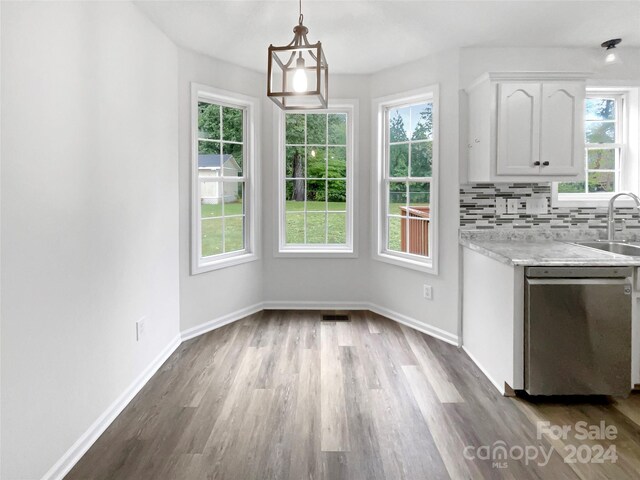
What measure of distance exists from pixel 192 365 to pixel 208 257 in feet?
3.69

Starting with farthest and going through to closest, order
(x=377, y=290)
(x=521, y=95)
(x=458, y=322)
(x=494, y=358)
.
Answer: (x=377, y=290) < (x=458, y=322) < (x=521, y=95) < (x=494, y=358)

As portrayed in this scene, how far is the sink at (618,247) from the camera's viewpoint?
124 inches

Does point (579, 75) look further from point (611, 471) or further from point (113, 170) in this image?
point (113, 170)

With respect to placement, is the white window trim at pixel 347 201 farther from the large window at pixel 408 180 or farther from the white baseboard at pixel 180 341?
the white baseboard at pixel 180 341

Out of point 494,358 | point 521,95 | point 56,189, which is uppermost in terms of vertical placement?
point 521,95

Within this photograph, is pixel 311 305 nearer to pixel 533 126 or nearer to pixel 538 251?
pixel 538 251

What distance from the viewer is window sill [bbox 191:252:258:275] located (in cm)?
376

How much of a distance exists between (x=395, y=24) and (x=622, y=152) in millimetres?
2256

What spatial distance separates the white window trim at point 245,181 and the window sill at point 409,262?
1.31 meters

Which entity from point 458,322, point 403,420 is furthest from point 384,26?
point 403,420

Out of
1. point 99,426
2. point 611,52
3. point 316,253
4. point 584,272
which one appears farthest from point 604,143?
point 99,426

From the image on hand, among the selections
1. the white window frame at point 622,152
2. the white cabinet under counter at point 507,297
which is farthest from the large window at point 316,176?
the white window frame at point 622,152

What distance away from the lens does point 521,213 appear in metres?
3.54

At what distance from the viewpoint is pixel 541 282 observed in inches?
97.9
